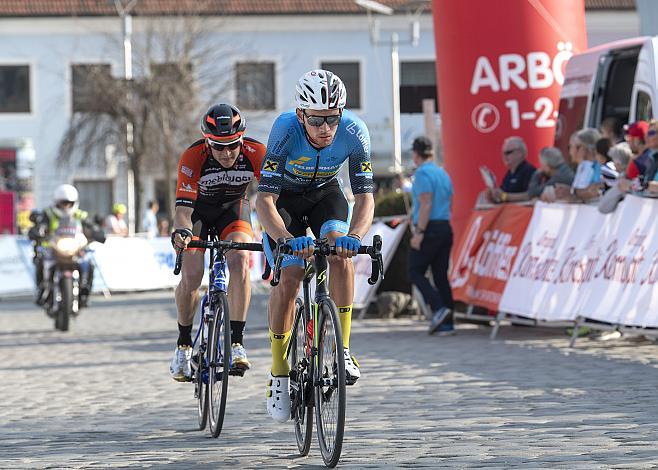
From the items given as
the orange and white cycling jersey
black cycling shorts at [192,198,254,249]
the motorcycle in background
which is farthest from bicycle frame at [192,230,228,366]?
the motorcycle in background

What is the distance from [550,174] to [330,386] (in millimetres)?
8808

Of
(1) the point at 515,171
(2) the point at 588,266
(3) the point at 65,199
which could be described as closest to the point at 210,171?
(2) the point at 588,266

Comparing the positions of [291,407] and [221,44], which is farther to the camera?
[221,44]

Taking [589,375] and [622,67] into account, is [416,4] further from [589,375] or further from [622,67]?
[589,375]

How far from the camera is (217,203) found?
9703mm

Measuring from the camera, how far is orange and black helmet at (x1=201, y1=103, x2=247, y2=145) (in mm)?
9109

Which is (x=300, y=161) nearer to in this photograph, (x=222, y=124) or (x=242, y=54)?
(x=222, y=124)

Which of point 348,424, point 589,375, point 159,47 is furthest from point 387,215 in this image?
point 159,47

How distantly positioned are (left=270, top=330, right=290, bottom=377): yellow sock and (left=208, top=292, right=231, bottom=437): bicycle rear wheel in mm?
561

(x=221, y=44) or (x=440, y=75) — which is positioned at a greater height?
(x=221, y=44)

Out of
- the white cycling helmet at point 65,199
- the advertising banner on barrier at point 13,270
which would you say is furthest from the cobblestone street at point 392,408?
the advertising banner on barrier at point 13,270

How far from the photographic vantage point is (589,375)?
1162 centimetres

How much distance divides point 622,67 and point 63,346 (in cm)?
710

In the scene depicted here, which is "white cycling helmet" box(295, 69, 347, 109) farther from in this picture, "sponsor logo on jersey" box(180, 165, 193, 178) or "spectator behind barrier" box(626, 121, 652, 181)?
"spectator behind barrier" box(626, 121, 652, 181)
